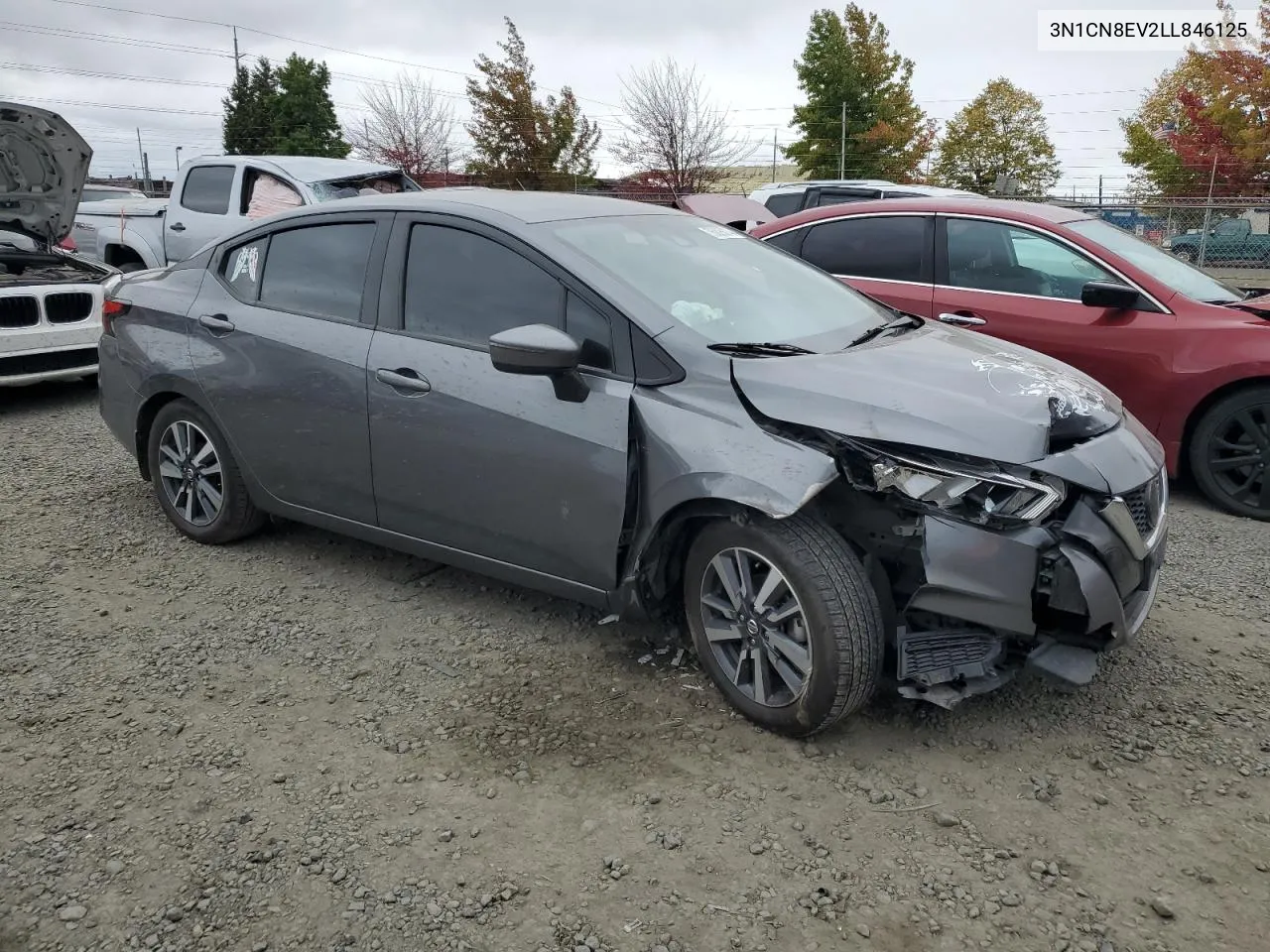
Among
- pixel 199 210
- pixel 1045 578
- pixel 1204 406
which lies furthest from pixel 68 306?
pixel 1204 406

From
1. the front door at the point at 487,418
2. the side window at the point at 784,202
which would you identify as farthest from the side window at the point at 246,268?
the side window at the point at 784,202

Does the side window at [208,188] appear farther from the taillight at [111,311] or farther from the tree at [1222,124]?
the tree at [1222,124]

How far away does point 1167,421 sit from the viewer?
537cm

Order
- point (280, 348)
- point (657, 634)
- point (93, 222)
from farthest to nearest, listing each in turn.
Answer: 1. point (93, 222)
2. point (280, 348)
3. point (657, 634)

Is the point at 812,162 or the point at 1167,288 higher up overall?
the point at 812,162

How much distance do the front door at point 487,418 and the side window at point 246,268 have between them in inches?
33.8

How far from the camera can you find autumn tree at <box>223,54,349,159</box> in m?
45.0

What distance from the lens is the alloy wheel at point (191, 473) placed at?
457 centimetres

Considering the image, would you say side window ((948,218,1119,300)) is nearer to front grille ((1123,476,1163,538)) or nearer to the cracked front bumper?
front grille ((1123,476,1163,538))

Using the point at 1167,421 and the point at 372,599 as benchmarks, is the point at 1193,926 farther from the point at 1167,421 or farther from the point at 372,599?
the point at 1167,421

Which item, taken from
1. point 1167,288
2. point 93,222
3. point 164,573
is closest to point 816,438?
point 164,573

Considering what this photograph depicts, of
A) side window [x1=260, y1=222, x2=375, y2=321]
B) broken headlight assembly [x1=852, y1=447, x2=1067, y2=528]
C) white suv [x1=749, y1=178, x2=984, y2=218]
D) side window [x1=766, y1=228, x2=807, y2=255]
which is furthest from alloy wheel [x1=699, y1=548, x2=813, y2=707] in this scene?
white suv [x1=749, y1=178, x2=984, y2=218]

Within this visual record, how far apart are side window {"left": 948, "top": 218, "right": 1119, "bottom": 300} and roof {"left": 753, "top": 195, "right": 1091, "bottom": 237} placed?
10cm

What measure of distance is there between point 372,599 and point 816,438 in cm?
212
